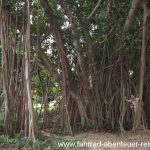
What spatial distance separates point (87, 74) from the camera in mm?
5508

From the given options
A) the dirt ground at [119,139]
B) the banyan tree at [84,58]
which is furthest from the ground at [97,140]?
the banyan tree at [84,58]

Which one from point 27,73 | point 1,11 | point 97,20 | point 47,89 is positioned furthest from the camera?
point 47,89

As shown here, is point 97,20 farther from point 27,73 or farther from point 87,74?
point 27,73

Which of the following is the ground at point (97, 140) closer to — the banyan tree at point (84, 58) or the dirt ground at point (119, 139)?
the dirt ground at point (119, 139)

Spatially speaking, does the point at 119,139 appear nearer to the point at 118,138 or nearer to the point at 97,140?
the point at 118,138

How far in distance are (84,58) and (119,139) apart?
4.54 ft

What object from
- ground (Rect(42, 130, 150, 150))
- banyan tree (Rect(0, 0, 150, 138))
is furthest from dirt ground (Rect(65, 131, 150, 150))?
banyan tree (Rect(0, 0, 150, 138))

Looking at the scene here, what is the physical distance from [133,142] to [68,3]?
Result: 2.16 meters

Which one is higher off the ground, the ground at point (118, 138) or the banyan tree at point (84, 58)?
the banyan tree at point (84, 58)

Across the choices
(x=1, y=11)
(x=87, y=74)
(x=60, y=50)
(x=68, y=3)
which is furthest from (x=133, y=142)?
(x=1, y=11)

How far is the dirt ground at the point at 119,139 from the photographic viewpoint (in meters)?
4.41

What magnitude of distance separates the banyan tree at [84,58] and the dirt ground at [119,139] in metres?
0.24

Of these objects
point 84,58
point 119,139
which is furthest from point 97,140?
point 84,58

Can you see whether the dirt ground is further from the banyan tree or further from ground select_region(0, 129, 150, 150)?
the banyan tree
